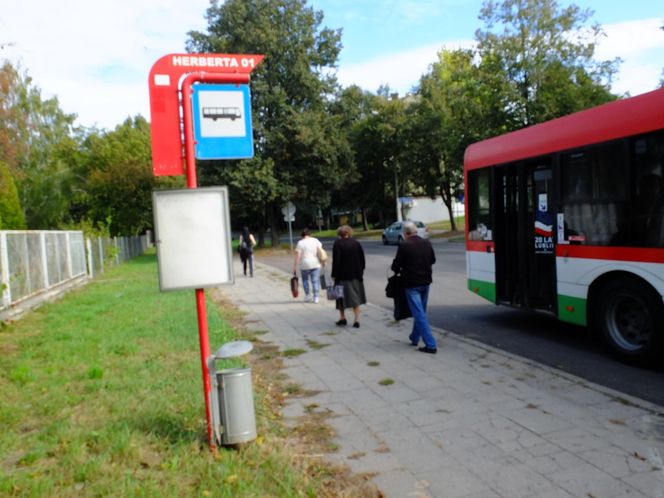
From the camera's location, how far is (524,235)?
8227 mm

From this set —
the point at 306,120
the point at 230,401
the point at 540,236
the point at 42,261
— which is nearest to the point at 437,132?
the point at 306,120

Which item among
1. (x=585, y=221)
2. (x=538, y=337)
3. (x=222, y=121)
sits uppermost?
(x=222, y=121)

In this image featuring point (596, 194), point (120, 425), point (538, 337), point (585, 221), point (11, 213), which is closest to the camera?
point (120, 425)

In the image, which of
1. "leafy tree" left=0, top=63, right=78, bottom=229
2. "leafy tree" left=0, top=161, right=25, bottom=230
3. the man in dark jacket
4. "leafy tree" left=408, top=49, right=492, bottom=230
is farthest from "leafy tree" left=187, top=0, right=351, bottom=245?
the man in dark jacket

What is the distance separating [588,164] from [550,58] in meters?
26.1

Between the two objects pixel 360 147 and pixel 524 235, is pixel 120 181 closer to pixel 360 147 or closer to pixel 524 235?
pixel 360 147

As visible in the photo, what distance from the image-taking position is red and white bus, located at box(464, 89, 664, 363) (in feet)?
20.2

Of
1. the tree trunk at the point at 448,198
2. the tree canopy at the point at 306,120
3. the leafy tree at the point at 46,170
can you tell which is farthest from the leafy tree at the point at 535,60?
the leafy tree at the point at 46,170

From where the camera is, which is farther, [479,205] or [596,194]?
[479,205]

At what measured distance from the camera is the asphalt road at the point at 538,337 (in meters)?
5.97

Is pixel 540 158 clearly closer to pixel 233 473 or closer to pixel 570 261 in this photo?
pixel 570 261

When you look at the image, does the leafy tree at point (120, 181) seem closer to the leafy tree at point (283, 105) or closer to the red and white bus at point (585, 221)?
the leafy tree at point (283, 105)

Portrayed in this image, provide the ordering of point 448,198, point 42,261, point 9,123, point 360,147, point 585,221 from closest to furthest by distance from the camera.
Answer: point 585,221 → point 42,261 → point 9,123 → point 448,198 → point 360,147

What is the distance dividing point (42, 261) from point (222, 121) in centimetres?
1200
